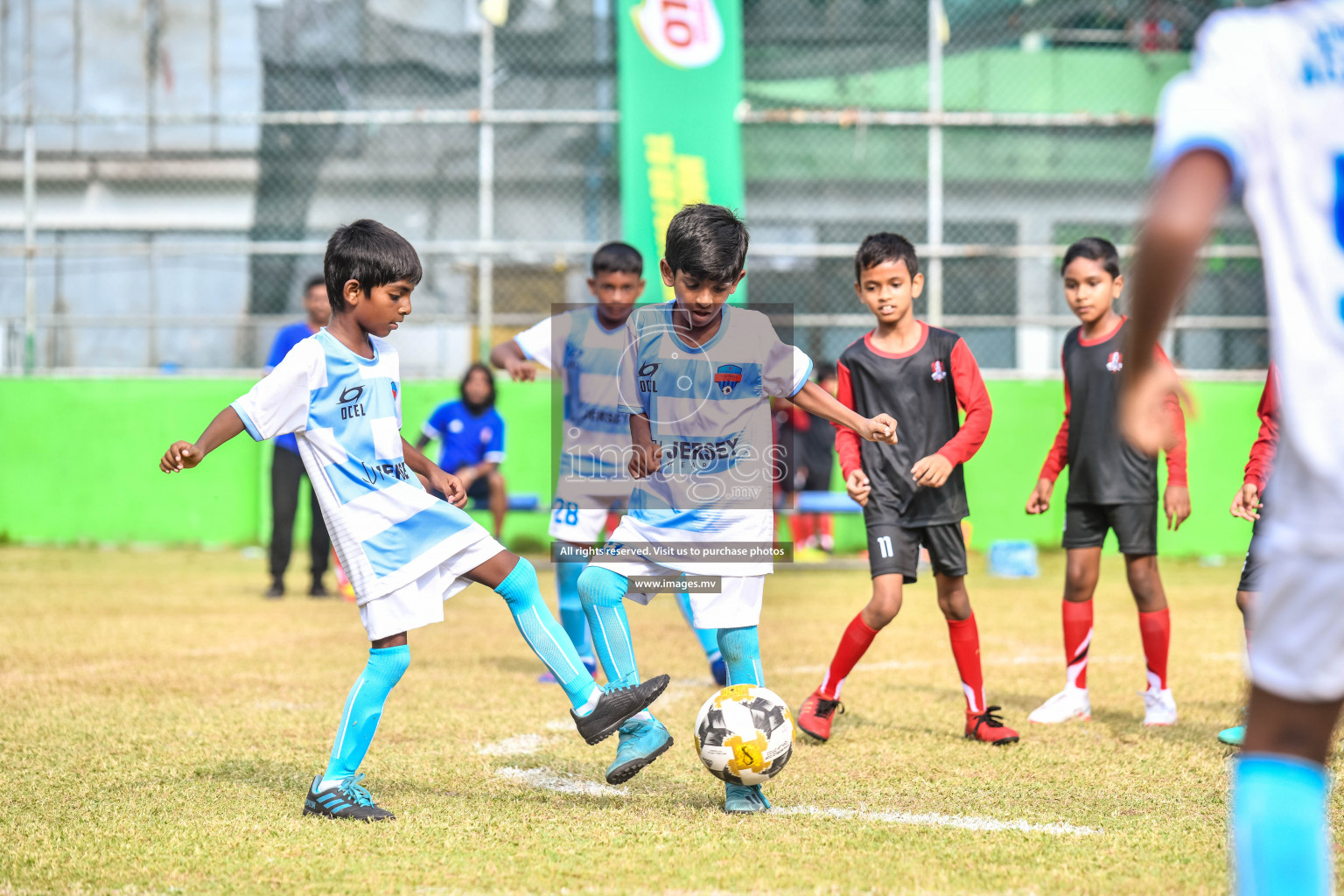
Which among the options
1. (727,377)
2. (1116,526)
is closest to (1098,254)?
(1116,526)

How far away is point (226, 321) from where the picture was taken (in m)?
13.0

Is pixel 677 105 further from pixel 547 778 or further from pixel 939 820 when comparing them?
pixel 939 820

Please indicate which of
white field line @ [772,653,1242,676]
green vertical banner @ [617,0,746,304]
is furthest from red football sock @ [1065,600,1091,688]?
green vertical banner @ [617,0,746,304]

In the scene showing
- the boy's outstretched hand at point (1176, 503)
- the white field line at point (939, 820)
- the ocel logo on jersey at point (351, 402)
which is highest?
the ocel logo on jersey at point (351, 402)

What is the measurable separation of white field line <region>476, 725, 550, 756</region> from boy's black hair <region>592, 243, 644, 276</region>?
207 centimetres

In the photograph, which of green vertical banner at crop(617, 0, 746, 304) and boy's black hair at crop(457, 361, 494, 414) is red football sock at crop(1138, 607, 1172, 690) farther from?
green vertical banner at crop(617, 0, 746, 304)

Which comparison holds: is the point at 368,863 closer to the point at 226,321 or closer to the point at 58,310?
the point at 226,321

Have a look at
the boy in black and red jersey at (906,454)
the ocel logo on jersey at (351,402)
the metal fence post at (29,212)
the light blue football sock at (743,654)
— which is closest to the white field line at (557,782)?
the light blue football sock at (743,654)

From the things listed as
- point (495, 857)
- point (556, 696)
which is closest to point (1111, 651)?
point (556, 696)

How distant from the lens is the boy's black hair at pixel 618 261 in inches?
219

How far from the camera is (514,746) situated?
14.4 ft

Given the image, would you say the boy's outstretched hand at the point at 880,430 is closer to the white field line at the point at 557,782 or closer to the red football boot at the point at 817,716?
the red football boot at the point at 817,716

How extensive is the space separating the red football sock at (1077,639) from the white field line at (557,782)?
205 centimetres

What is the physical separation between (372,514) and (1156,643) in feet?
10.1
